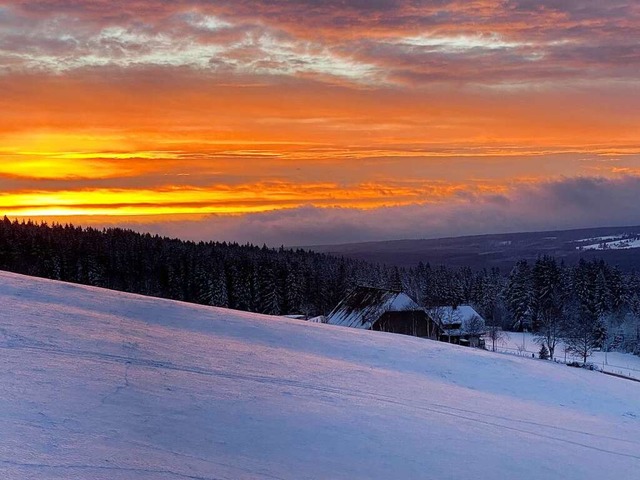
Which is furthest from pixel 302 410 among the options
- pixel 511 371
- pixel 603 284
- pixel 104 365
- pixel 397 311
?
pixel 603 284

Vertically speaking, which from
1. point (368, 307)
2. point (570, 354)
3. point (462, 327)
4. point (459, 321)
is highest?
point (368, 307)

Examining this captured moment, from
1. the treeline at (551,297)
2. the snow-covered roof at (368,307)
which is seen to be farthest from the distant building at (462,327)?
the treeline at (551,297)

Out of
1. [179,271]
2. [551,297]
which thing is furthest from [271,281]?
[551,297]

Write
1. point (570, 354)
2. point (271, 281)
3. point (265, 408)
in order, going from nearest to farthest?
1. point (265, 408)
2. point (570, 354)
3. point (271, 281)

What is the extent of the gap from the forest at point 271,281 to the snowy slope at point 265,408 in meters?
59.4

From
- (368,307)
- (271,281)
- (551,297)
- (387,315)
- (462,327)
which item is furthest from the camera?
(551,297)

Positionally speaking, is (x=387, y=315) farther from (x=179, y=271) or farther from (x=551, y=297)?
(x=551, y=297)

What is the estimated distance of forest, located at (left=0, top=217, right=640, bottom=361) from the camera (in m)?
84.1

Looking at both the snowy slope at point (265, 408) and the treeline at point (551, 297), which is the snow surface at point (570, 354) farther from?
the snowy slope at point (265, 408)

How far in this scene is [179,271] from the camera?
302 feet

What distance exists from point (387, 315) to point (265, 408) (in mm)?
33644

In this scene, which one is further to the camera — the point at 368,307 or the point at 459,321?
the point at 459,321

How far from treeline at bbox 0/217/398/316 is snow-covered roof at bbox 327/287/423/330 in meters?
35.3

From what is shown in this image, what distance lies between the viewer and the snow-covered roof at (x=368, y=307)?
1813 inches
